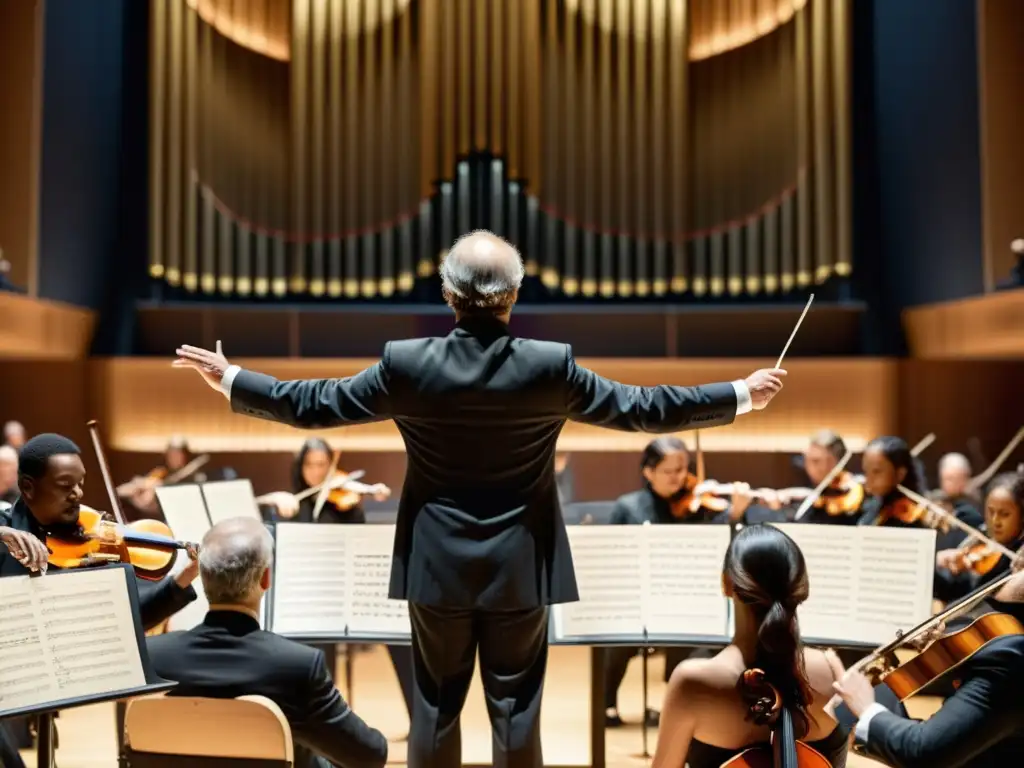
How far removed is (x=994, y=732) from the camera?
2.21 metres

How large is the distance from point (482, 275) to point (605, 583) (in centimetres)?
132

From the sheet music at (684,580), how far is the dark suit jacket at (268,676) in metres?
1.20

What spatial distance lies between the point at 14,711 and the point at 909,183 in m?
5.58

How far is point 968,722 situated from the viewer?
2197 millimetres

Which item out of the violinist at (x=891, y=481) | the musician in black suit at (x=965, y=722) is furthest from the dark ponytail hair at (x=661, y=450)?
the musician in black suit at (x=965, y=722)

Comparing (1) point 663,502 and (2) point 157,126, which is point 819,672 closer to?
(1) point 663,502

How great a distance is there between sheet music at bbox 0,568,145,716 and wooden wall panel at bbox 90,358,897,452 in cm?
422

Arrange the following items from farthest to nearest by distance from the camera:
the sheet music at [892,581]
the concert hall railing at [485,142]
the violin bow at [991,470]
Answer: the concert hall railing at [485,142], the violin bow at [991,470], the sheet music at [892,581]

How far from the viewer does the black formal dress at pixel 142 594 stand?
2.77 metres

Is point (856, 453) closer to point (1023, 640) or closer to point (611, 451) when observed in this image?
point (611, 451)

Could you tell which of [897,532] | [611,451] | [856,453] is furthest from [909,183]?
[897,532]

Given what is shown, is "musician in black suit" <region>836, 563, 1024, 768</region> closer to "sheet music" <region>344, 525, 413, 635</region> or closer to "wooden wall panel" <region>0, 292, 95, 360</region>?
"sheet music" <region>344, 525, 413, 635</region>

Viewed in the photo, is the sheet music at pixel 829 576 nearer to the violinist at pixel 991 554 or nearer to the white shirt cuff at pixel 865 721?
the violinist at pixel 991 554

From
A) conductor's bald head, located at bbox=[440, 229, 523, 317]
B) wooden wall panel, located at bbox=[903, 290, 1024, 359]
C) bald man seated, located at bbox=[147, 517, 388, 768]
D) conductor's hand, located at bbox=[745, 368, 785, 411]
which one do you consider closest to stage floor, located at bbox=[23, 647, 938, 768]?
bald man seated, located at bbox=[147, 517, 388, 768]
